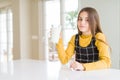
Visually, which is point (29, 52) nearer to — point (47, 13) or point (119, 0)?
point (47, 13)

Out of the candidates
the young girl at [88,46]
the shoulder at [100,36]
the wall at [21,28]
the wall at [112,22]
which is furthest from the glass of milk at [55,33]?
the wall at [21,28]

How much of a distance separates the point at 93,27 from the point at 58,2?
143 inches

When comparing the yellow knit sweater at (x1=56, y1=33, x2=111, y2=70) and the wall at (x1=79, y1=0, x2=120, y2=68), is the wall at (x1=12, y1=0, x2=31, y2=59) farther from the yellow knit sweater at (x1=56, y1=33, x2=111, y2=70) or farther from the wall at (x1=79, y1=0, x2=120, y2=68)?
the yellow knit sweater at (x1=56, y1=33, x2=111, y2=70)

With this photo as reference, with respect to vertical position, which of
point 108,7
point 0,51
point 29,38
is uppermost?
point 108,7

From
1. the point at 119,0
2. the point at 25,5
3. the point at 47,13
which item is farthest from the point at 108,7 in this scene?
the point at 25,5

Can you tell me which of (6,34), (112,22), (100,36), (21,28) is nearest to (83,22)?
(100,36)

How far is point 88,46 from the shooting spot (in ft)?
4.86

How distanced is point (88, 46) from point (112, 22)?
243 centimetres

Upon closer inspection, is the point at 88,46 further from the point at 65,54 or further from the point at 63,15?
the point at 63,15

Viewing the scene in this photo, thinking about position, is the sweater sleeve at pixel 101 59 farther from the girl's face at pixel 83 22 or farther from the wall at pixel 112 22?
the wall at pixel 112 22

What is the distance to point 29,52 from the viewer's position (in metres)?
5.42

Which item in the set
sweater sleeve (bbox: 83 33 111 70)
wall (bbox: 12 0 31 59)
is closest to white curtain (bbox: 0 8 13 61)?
wall (bbox: 12 0 31 59)

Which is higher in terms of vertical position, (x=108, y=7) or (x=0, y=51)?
(x=108, y=7)

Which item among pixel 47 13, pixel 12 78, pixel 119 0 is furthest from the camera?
pixel 47 13
